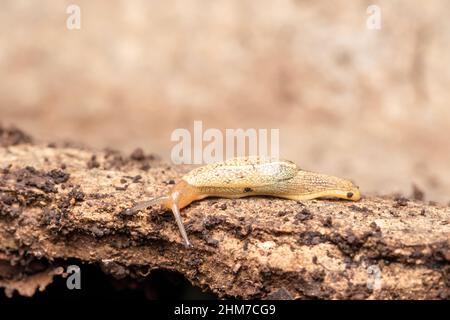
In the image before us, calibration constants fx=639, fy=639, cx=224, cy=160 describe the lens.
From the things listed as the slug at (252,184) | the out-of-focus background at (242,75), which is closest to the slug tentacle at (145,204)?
the slug at (252,184)

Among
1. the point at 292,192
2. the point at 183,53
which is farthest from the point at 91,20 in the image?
the point at 292,192

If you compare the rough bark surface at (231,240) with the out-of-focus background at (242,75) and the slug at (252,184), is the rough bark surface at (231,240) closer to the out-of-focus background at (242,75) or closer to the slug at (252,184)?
the slug at (252,184)

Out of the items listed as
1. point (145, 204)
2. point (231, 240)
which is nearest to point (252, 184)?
point (231, 240)

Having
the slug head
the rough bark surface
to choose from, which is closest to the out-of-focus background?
the slug head

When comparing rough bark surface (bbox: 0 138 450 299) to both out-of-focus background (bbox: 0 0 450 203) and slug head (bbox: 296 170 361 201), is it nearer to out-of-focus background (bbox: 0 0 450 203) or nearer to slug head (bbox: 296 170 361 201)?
slug head (bbox: 296 170 361 201)

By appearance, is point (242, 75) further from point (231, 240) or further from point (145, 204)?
point (231, 240)
